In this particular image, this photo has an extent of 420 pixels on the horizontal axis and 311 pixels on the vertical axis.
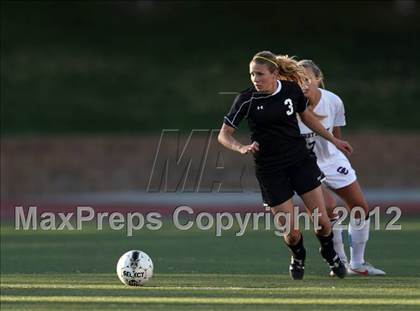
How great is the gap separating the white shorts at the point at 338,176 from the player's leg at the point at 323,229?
24.2 inches

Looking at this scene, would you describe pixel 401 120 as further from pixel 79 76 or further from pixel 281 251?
pixel 281 251

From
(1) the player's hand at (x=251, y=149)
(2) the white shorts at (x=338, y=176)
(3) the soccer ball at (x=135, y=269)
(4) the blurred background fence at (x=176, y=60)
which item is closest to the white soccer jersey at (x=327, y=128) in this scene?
(2) the white shorts at (x=338, y=176)

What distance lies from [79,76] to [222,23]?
5.33 m

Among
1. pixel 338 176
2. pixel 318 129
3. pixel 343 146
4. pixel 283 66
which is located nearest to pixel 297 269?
pixel 338 176

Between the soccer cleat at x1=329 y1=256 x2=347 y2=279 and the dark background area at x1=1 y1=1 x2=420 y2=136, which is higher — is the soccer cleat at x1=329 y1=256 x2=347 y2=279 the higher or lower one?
the lower one

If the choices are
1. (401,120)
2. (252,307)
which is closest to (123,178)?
(401,120)

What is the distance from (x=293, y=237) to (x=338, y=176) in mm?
1009

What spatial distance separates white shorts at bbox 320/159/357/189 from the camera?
10422 millimetres

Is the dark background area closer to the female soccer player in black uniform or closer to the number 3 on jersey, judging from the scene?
the female soccer player in black uniform

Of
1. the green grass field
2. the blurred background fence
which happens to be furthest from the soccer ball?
the blurred background fence

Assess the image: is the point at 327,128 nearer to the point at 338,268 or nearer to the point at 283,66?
A: the point at 283,66

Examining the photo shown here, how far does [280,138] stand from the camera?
9609mm

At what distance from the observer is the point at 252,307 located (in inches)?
311

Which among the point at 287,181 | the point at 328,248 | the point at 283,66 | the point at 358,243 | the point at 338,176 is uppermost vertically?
the point at 283,66
